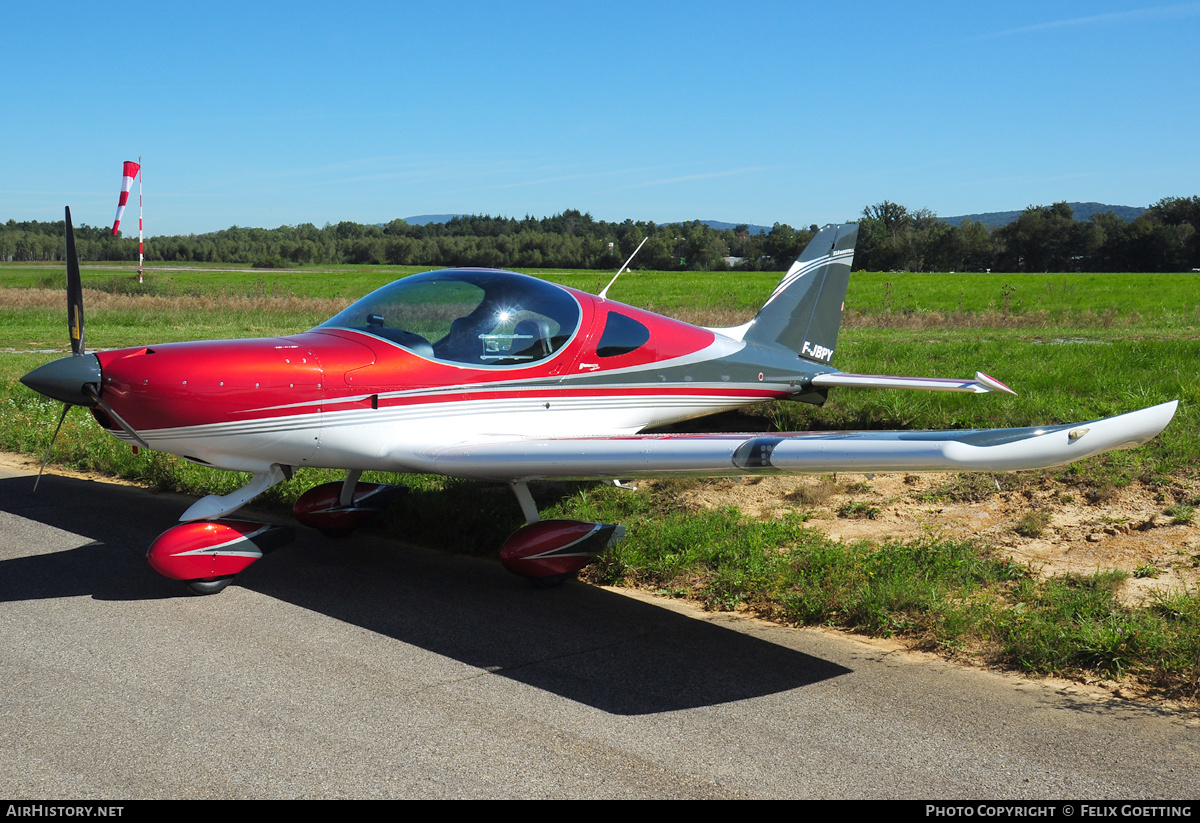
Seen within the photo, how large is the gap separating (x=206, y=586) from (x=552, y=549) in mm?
2089

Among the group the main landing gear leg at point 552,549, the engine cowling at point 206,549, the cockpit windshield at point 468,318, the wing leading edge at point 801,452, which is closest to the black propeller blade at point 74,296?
the engine cowling at point 206,549

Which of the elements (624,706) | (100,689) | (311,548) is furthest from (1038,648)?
(311,548)

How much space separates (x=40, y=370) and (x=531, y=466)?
2819 mm

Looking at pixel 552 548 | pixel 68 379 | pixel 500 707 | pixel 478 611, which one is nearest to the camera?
pixel 500 707

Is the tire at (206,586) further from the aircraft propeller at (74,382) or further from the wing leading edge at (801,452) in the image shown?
the wing leading edge at (801,452)

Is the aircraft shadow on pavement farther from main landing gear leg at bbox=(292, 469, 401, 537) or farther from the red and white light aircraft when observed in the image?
the red and white light aircraft

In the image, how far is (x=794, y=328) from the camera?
845 cm

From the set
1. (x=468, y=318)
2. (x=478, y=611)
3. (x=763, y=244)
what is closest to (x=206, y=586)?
(x=478, y=611)

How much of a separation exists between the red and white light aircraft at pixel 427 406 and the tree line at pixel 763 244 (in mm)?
59539

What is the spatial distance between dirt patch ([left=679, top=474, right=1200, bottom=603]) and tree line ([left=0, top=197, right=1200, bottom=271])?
193 ft

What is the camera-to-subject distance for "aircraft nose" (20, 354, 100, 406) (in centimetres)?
485

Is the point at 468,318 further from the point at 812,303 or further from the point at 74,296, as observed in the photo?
the point at 812,303

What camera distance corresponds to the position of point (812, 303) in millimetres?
8594

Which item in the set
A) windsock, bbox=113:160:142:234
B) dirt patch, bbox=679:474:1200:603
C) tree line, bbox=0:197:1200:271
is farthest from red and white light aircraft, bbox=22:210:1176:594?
tree line, bbox=0:197:1200:271
